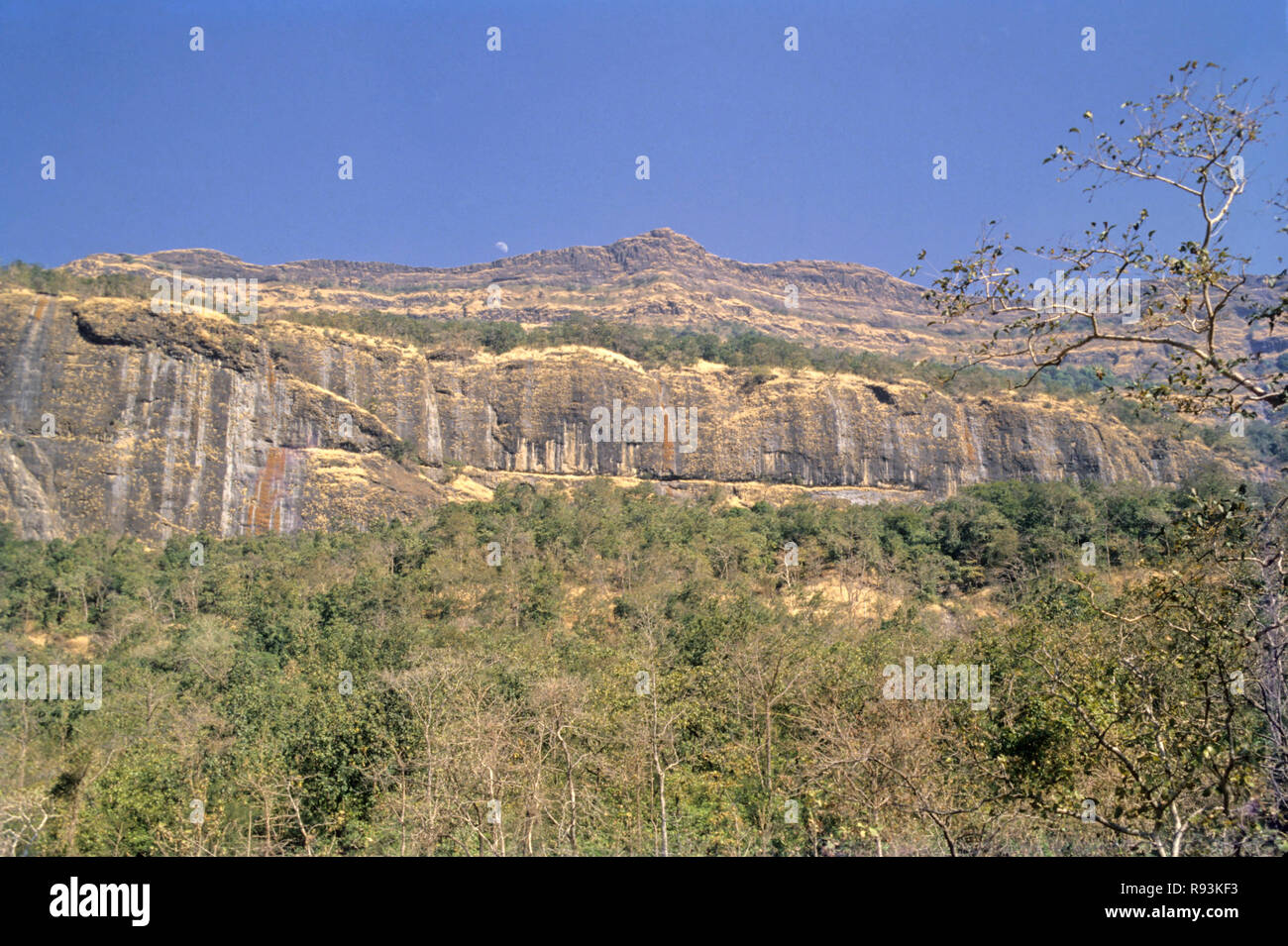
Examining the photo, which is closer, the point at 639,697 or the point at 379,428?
the point at 639,697

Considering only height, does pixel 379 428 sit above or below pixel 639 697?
above

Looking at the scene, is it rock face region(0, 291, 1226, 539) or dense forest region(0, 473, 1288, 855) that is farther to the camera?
rock face region(0, 291, 1226, 539)

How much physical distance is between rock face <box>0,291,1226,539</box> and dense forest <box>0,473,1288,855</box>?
4.41 meters

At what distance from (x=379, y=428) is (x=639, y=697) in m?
33.0

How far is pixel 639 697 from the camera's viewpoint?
14.9 metres

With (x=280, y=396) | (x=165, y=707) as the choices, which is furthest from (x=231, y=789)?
(x=280, y=396)

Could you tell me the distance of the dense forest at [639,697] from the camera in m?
5.43

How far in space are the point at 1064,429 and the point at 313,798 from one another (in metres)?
51.2

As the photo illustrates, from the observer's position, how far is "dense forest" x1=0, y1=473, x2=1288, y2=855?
543 centimetres

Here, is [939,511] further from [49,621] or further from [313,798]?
[49,621]

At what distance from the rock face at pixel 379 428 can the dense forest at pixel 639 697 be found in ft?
14.5

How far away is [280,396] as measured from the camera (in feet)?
134

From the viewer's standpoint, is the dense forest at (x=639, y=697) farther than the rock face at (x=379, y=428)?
No

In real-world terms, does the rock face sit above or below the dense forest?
Result: above
